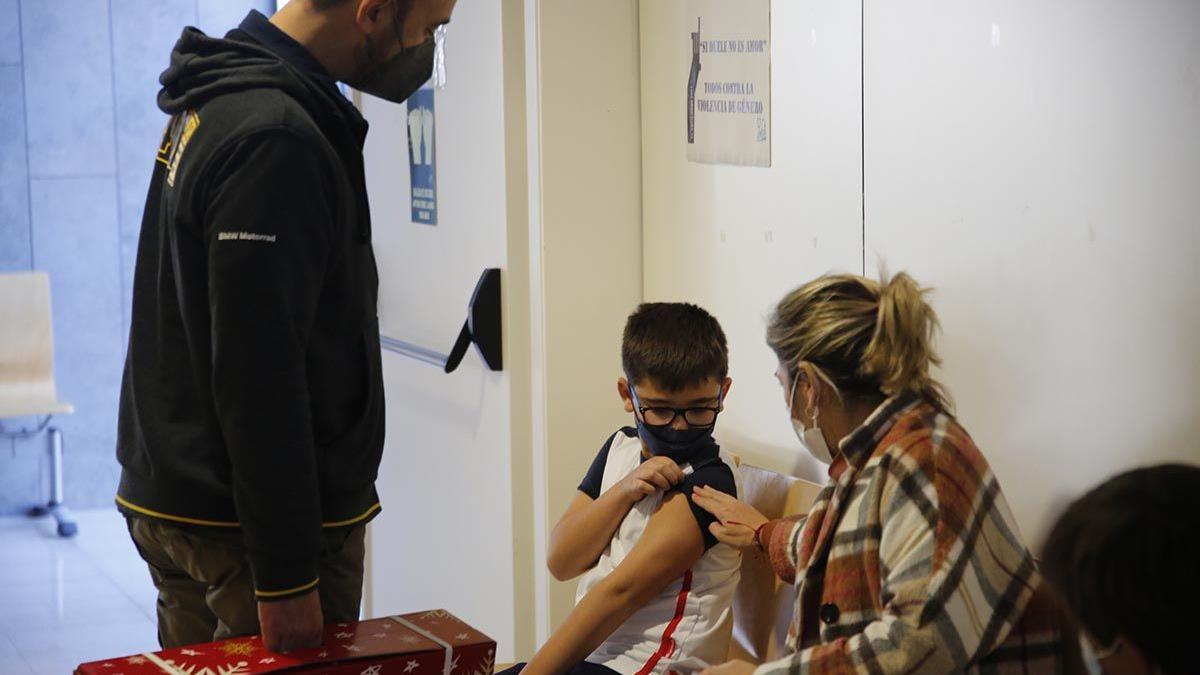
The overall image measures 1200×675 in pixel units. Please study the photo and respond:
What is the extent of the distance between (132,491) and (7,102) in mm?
4653

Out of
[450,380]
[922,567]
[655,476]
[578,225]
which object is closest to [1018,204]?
[922,567]

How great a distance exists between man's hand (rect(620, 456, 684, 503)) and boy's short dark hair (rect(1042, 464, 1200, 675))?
95cm

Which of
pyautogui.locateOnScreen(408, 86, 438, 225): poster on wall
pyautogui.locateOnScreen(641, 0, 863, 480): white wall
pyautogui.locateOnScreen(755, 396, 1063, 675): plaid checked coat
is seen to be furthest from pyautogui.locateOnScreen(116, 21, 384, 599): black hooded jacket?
pyautogui.locateOnScreen(408, 86, 438, 225): poster on wall

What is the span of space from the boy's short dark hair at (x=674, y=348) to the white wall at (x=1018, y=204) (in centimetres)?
24

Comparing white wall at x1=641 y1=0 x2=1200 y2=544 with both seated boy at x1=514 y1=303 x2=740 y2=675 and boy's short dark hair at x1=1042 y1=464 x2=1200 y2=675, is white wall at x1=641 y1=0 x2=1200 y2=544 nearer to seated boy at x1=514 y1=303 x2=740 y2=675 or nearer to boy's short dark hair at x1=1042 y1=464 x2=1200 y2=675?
seated boy at x1=514 y1=303 x2=740 y2=675

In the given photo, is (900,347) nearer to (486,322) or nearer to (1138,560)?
(1138,560)

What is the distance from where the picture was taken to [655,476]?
1950mm

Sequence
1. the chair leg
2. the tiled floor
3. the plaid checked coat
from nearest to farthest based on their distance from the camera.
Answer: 1. the plaid checked coat
2. the tiled floor
3. the chair leg

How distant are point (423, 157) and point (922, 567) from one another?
2.06 meters

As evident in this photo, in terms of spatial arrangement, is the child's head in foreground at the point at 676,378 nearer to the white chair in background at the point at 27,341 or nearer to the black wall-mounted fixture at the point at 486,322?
the black wall-mounted fixture at the point at 486,322

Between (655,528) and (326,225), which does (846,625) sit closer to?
(655,528)

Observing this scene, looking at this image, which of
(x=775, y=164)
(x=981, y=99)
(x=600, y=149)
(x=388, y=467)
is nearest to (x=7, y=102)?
(x=388, y=467)

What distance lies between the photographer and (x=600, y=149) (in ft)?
8.53

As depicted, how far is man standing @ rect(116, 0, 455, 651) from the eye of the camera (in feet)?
5.02
